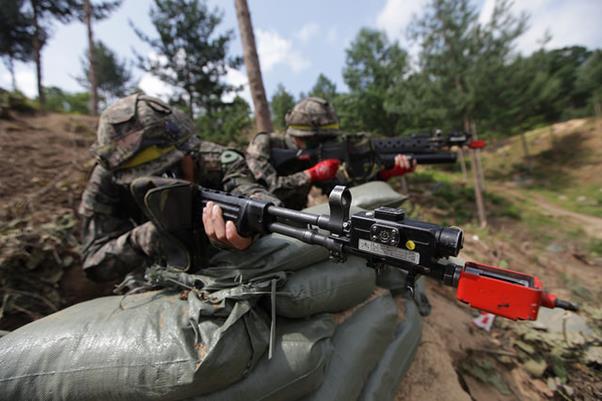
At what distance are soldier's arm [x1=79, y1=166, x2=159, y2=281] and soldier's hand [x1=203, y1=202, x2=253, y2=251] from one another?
19.9 inches

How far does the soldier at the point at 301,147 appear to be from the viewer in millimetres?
2846

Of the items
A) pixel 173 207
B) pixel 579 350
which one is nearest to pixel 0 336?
pixel 173 207

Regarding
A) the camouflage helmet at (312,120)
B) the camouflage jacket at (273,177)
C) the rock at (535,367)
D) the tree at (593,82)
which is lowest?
the rock at (535,367)

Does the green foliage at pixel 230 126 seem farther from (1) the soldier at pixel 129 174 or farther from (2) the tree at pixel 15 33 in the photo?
(2) the tree at pixel 15 33

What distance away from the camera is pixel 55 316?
1.26 meters

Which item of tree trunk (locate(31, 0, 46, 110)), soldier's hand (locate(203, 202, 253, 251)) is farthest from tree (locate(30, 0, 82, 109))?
soldier's hand (locate(203, 202, 253, 251))

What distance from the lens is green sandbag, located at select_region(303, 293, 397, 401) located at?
1.32 m

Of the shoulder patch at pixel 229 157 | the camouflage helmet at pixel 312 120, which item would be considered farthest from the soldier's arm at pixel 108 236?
the camouflage helmet at pixel 312 120

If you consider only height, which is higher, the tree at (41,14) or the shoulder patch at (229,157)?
the tree at (41,14)

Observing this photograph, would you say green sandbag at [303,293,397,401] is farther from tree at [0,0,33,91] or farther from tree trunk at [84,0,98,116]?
tree at [0,0,33,91]

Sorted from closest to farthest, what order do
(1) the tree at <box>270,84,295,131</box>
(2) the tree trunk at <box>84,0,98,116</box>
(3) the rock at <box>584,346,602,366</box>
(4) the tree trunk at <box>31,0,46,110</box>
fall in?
1. (3) the rock at <box>584,346,602,366</box>
2. (2) the tree trunk at <box>84,0,98,116</box>
3. (4) the tree trunk at <box>31,0,46,110</box>
4. (1) the tree at <box>270,84,295,131</box>

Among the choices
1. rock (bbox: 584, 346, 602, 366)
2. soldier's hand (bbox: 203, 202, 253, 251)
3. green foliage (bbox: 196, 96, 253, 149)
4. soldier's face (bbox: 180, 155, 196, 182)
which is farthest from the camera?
green foliage (bbox: 196, 96, 253, 149)

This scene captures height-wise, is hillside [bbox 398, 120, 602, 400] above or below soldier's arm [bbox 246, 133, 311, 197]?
below

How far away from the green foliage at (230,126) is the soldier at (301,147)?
276cm
